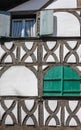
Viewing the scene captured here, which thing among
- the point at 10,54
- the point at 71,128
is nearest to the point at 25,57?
the point at 10,54

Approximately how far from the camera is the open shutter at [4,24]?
15805 millimetres

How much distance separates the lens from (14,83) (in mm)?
15508

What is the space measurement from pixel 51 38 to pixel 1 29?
1.69m

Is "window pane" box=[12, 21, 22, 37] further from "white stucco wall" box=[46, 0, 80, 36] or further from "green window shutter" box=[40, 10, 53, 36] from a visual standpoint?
"white stucco wall" box=[46, 0, 80, 36]

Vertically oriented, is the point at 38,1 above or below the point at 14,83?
above

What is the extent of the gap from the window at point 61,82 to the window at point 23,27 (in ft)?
5.46

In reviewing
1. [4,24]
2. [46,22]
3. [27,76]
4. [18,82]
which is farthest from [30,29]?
[18,82]

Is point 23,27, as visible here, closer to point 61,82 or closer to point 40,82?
point 40,82

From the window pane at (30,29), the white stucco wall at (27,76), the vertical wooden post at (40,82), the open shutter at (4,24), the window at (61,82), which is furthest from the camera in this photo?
the window pane at (30,29)

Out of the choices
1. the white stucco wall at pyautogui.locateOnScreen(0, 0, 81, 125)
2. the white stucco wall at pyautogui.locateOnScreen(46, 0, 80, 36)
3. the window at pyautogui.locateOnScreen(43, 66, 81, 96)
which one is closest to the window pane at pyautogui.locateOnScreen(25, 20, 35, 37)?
the white stucco wall at pyautogui.locateOnScreen(0, 0, 81, 125)

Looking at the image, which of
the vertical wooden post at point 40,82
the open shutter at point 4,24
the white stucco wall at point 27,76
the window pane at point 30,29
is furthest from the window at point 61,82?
the open shutter at point 4,24

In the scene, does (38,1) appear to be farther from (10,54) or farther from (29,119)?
(29,119)

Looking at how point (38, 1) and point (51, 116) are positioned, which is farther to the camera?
point (38, 1)

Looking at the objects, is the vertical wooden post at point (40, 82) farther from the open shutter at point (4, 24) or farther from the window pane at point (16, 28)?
the open shutter at point (4, 24)
